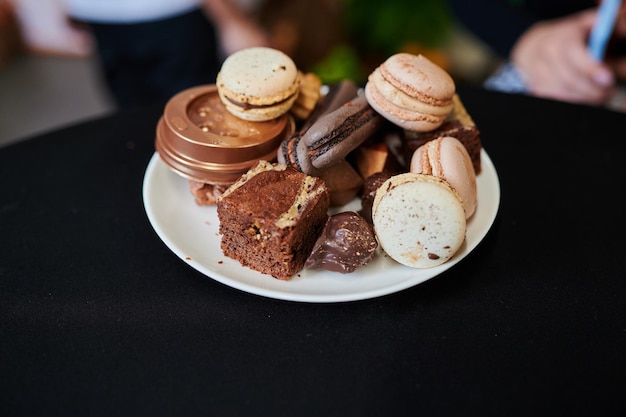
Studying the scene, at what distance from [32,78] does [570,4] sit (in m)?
2.82

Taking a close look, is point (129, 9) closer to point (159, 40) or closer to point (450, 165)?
point (159, 40)

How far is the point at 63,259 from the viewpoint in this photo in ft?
4.14

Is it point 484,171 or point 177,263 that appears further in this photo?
point 484,171

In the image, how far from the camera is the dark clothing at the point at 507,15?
7.08ft

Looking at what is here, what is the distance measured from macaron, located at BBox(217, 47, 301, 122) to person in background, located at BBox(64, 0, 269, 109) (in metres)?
0.98

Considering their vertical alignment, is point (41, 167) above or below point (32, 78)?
above

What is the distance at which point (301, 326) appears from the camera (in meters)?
1.11

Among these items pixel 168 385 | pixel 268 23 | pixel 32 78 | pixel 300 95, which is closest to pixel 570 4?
pixel 300 95

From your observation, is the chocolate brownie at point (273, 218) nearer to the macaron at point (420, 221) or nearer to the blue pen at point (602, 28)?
the macaron at point (420, 221)

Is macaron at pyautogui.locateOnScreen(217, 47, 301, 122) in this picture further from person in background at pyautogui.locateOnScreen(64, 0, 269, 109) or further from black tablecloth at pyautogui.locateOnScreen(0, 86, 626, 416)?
person in background at pyautogui.locateOnScreen(64, 0, 269, 109)

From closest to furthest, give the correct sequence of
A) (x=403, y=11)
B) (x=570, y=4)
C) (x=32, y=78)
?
(x=570, y=4) < (x=403, y=11) < (x=32, y=78)

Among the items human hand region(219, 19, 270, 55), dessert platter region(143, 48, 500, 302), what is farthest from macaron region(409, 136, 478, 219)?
human hand region(219, 19, 270, 55)

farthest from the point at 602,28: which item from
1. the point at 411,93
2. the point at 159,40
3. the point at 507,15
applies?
the point at 159,40

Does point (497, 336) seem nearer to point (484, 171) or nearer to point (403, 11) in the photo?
point (484, 171)
